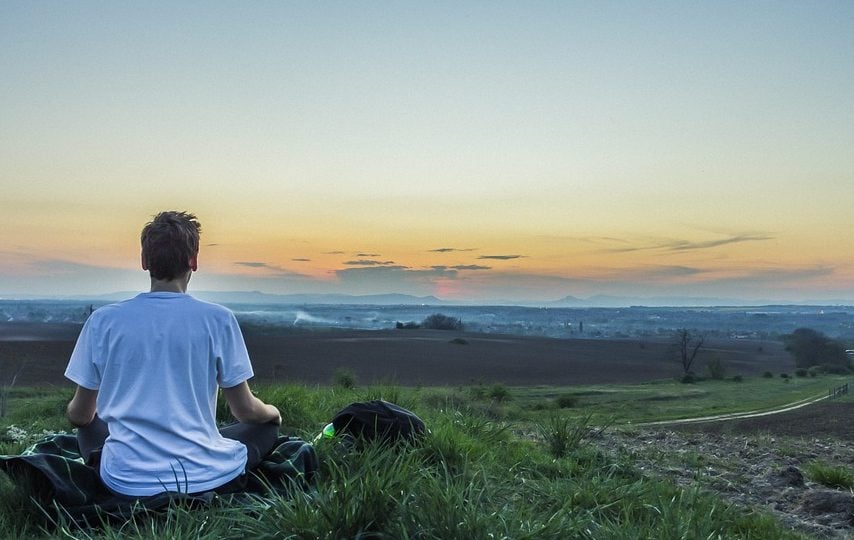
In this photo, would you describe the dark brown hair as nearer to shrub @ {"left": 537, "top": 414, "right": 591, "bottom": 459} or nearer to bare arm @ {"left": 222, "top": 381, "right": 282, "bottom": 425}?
bare arm @ {"left": 222, "top": 381, "right": 282, "bottom": 425}

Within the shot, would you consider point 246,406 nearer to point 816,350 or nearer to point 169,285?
point 169,285

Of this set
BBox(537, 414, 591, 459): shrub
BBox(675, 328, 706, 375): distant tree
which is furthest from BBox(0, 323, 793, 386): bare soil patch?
BBox(537, 414, 591, 459): shrub

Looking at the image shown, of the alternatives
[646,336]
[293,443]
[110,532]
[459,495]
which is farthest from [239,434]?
[646,336]

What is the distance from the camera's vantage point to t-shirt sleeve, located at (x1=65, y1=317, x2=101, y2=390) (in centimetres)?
368

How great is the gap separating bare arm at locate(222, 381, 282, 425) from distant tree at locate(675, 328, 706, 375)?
74231 mm

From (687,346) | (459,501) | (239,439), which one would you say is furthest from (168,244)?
(687,346)

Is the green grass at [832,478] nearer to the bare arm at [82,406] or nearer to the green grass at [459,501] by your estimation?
the green grass at [459,501]

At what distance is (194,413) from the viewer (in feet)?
12.5

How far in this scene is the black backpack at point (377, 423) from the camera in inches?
203

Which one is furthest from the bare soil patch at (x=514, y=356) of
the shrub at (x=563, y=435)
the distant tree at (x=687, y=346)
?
the shrub at (x=563, y=435)

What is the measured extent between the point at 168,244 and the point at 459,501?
1815 millimetres

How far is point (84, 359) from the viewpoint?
12.2 ft

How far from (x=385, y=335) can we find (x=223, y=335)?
267 ft

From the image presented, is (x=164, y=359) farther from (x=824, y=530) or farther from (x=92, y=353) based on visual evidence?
(x=824, y=530)
